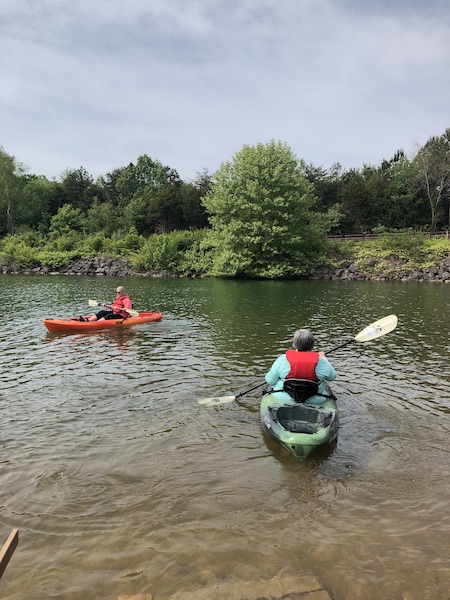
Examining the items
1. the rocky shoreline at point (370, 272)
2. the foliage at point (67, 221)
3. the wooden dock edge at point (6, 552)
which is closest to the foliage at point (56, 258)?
the rocky shoreline at point (370, 272)

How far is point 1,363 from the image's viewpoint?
10.2 meters

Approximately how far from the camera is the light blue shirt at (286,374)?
627cm

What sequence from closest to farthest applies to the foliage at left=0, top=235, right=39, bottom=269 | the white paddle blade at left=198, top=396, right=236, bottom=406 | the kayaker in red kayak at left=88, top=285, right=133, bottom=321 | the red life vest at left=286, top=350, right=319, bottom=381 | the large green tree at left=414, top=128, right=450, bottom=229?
1. the red life vest at left=286, top=350, right=319, bottom=381
2. the white paddle blade at left=198, top=396, right=236, bottom=406
3. the kayaker in red kayak at left=88, top=285, right=133, bottom=321
4. the foliage at left=0, top=235, right=39, bottom=269
5. the large green tree at left=414, top=128, right=450, bottom=229

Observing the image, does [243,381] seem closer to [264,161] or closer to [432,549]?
[432,549]

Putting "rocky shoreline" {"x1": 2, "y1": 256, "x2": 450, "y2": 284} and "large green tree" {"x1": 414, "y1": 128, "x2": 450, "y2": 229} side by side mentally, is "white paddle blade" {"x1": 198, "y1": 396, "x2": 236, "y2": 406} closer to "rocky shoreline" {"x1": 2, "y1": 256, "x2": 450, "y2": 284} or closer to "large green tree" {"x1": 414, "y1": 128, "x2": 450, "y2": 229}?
"rocky shoreline" {"x1": 2, "y1": 256, "x2": 450, "y2": 284}

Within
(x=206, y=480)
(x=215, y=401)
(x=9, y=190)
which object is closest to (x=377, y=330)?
(x=215, y=401)

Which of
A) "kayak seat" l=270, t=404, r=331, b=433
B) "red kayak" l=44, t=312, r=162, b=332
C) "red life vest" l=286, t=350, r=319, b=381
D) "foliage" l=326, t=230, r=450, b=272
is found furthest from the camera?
"foliage" l=326, t=230, r=450, b=272

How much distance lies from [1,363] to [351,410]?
815 cm

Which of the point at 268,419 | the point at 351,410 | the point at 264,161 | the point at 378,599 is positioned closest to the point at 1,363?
the point at 268,419

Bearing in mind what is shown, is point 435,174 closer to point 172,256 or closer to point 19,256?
point 172,256

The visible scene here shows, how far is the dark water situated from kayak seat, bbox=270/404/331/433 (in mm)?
396

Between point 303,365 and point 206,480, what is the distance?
7.00 feet

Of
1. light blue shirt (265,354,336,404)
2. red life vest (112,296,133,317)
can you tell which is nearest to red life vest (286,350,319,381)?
light blue shirt (265,354,336,404)

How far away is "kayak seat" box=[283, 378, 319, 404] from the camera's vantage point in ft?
20.4
